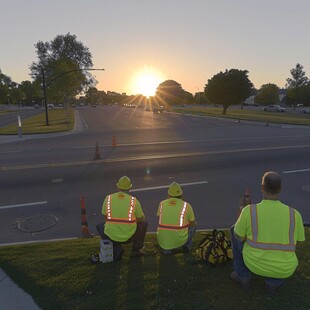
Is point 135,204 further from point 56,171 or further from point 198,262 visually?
point 56,171

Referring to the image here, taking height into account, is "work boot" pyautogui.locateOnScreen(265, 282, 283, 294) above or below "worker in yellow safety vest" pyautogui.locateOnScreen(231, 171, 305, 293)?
below

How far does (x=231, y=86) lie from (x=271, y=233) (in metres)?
54.4

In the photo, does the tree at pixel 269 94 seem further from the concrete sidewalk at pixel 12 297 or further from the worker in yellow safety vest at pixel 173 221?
the concrete sidewalk at pixel 12 297

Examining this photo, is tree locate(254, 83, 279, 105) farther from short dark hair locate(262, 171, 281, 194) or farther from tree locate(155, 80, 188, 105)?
short dark hair locate(262, 171, 281, 194)

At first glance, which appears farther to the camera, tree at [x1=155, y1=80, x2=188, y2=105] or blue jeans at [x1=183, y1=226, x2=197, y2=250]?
tree at [x1=155, y1=80, x2=188, y2=105]

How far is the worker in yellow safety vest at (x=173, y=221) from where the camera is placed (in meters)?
4.54

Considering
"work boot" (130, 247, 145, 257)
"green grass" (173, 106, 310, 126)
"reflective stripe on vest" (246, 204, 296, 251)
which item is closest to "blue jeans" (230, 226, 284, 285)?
"reflective stripe on vest" (246, 204, 296, 251)

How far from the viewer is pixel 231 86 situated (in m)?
54.7

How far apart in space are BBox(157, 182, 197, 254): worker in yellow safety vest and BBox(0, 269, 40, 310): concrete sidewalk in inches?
76.4

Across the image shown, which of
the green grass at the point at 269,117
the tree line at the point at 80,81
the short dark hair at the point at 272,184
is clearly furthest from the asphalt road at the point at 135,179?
the green grass at the point at 269,117

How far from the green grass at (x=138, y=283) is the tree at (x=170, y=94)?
135 m

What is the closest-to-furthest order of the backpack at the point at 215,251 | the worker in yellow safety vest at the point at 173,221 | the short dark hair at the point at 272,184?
the short dark hair at the point at 272,184 → the backpack at the point at 215,251 → the worker in yellow safety vest at the point at 173,221

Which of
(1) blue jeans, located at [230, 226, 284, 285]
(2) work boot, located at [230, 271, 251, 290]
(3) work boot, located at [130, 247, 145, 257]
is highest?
(1) blue jeans, located at [230, 226, 284, 285]

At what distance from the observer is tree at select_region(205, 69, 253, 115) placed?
179ft
